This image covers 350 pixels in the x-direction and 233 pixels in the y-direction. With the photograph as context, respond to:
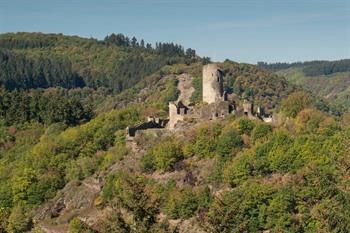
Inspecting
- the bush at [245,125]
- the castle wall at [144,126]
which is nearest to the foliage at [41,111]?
the castle wall at [144,126]

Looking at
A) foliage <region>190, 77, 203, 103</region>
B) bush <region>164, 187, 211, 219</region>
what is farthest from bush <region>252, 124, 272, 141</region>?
foliage <region>190, 77, 203, 103</region>

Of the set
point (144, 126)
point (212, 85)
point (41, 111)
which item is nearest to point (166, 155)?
point (144, 126)

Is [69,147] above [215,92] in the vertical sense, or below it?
below

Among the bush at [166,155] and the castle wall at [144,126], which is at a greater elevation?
the castle wall at [144,126]

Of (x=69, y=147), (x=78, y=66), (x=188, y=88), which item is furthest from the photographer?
(x=78, y=66)

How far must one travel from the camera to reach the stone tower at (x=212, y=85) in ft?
206

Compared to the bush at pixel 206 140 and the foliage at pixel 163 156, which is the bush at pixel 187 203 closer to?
the bush at pixel 206 140

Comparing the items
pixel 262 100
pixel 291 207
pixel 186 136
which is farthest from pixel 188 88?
pixel 291 207

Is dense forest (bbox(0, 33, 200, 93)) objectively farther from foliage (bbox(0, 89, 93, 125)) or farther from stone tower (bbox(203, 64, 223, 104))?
stone tower (bbox(203, 64, 223, 104))

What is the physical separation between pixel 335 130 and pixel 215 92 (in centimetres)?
1178

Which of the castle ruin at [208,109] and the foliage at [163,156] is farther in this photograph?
the castle ruin at [208,109]

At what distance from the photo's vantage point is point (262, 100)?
145375 mm

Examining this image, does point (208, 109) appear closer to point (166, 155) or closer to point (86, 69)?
point (166, 155)

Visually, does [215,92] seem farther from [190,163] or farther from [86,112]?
[86,112]
